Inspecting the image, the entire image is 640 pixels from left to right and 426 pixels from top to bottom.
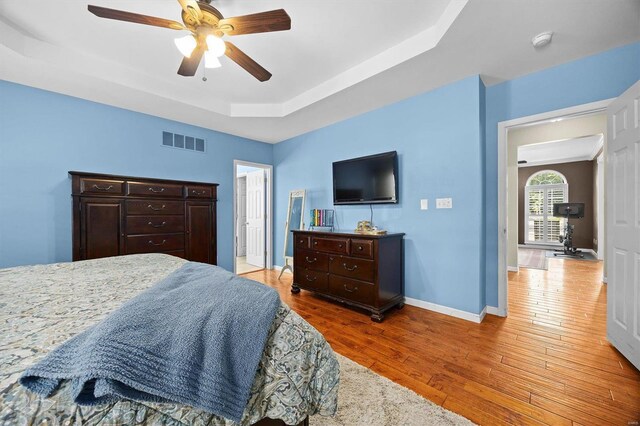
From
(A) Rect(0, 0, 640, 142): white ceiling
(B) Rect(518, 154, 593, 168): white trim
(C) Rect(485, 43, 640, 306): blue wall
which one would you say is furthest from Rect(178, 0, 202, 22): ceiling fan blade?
(B) Rect(518, 154, 593, 168): white trim

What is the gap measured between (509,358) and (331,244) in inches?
Answer: 76.1

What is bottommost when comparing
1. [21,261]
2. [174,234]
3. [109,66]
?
[21,261]

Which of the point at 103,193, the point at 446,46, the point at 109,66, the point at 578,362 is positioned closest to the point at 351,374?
the point at 578,362

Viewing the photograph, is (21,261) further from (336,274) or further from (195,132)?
(336,274)

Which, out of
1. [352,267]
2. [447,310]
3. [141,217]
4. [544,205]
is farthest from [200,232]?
[544,205]

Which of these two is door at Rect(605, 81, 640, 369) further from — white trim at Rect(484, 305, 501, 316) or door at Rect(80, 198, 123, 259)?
door at Rect(80, 198, 123, 259)

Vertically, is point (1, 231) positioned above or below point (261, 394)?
above

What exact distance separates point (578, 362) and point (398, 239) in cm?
175

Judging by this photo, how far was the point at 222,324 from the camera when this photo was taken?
2.65 feet

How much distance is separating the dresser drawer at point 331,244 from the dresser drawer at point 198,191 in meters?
1.67

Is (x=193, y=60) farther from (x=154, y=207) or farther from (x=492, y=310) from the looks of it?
(x=492, y=310)

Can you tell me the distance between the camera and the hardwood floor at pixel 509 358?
4.95 feet

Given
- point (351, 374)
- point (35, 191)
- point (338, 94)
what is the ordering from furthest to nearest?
point (338, 94) < point (35, 191) < point (351, 374)

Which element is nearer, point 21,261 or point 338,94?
point 21,261
